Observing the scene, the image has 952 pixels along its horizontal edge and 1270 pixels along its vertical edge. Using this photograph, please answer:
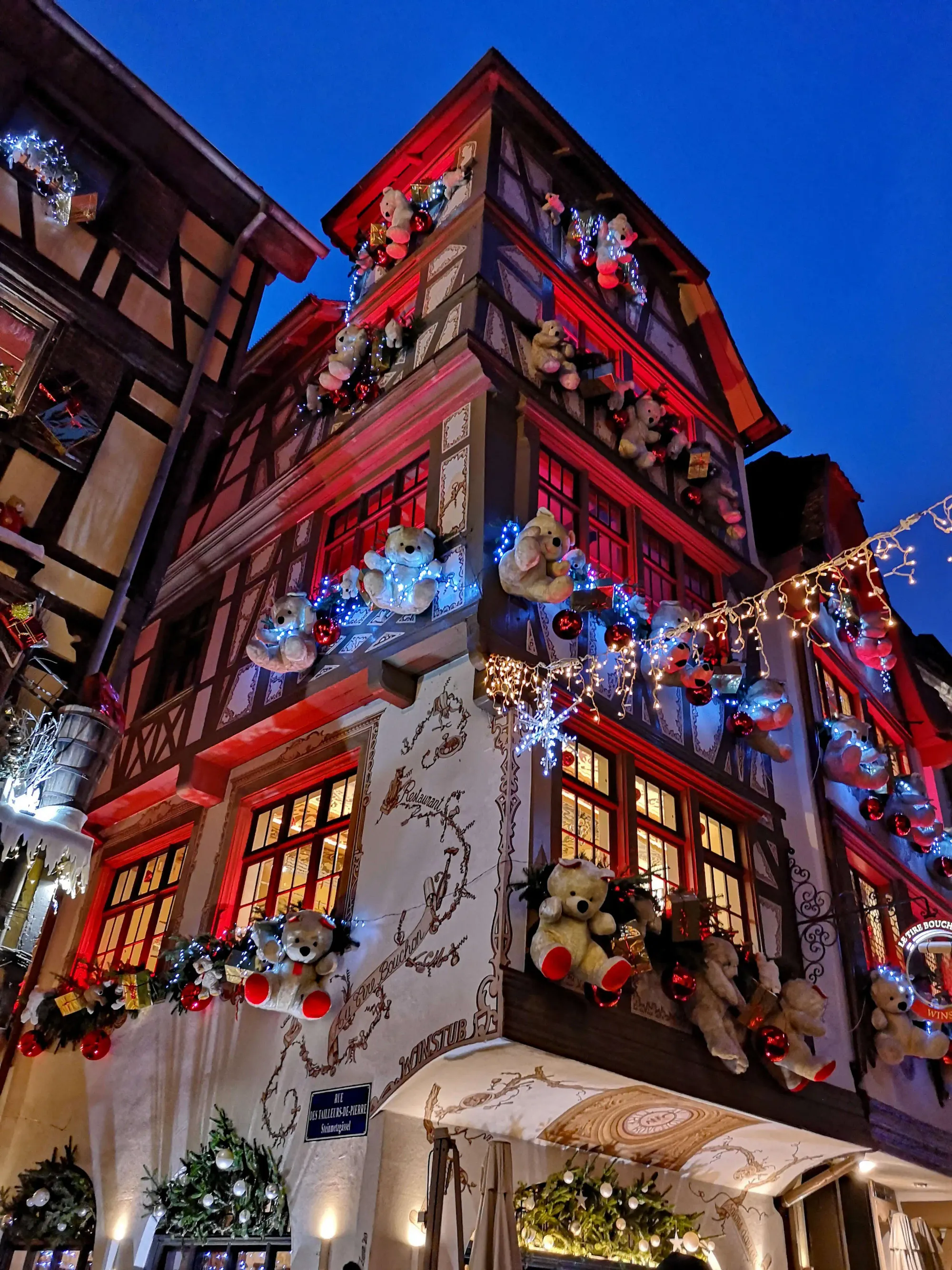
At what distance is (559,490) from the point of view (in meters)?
9.79

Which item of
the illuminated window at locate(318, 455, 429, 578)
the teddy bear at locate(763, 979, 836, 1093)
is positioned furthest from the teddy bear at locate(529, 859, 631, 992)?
the illuminated window at locate(318, 455, 429, 578)

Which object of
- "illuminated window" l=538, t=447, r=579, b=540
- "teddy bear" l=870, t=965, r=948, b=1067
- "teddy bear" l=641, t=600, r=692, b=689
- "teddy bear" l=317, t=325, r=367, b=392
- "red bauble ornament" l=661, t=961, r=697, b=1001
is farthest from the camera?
"teddy bear" l=317, t=325, r=367, b=392

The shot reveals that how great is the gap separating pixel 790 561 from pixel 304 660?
691 centimetres

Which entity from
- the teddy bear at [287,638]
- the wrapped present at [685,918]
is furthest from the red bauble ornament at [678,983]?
the teddy bear at [287,638]

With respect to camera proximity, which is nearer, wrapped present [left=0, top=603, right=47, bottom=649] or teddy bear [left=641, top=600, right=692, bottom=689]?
wrapped present [left=0, top=603, right=47, bottom=649]

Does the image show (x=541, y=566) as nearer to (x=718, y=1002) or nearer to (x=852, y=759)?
(x=718, y=1002)

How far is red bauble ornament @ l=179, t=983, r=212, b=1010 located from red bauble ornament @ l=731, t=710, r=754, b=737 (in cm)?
547

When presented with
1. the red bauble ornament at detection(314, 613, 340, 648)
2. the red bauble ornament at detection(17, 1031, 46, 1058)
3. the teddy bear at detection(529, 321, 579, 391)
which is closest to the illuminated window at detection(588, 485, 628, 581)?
the teddy bear at detection(529, 321, 579, 391)

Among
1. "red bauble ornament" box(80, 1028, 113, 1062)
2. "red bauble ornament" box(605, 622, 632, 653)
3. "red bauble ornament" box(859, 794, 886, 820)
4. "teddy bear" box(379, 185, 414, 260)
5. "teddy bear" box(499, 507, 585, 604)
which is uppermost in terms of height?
"teddy bear" box(379, 185, 414, 260)

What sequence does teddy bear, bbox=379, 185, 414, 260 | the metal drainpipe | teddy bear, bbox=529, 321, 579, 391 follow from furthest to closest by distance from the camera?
teddy bear, bbox=379, 185, 414, 260, teddy bear, bbox=529, 321, 579, 391, the metal drainpipe

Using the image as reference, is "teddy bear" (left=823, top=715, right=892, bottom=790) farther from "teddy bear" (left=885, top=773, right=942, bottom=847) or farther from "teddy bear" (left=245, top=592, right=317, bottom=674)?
"teddy bear" (left=245, top=592, right=317, bottom=674)

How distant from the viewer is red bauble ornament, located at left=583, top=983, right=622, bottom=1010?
653 cm

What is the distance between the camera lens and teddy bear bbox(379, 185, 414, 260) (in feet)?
39.9

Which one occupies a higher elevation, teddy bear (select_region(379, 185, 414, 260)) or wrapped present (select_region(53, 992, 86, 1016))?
teddy bear (select_region(379, 185, 414, 260))
